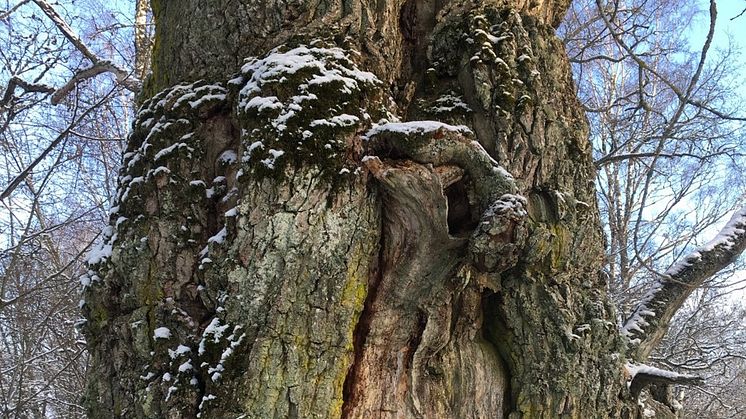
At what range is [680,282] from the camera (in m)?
3.26

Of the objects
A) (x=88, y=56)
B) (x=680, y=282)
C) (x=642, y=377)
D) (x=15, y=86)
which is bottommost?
(x=642, y=377)

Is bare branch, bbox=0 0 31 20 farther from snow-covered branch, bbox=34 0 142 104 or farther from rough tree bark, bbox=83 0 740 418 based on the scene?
rough tree bark, bbox=83 0 740 418

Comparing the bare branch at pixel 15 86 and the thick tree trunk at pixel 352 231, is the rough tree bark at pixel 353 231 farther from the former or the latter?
the bare branch at pixel 15 86

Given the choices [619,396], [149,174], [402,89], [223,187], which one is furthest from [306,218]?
[619,396]

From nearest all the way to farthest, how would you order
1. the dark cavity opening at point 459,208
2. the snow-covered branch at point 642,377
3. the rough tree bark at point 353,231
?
the rough tree bark at point 353,231 → the dark cavity opening at point 459,208 → the snow-covered branch at point 642,377

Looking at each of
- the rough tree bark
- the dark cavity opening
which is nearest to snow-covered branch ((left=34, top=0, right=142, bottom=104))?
the rough tree bark

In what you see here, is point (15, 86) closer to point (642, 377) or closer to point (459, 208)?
point (459, 208)

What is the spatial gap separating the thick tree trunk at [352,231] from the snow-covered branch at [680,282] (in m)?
1.14

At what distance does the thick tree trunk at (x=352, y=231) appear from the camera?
169 centimetres

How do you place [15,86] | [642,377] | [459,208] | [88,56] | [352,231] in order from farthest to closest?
1. [88,56]
2. [15,86]
3. [642,377]
4. [459,208]
5. [352,231]

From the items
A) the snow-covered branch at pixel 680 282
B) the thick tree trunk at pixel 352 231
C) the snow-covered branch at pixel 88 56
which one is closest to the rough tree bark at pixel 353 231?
the thick tree trunk at pixel 352 231

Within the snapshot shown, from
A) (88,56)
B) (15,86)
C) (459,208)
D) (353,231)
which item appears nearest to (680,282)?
(459,208)

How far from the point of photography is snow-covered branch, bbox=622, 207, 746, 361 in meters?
3.24

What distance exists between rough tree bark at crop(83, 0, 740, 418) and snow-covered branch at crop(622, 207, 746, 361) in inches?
42.9
